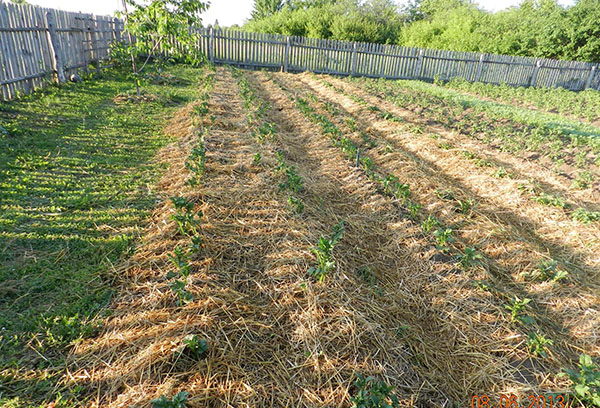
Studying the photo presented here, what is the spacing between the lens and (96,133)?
20.6 ft

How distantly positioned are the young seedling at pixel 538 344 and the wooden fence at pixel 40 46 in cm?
1013

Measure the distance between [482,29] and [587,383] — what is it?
99.8ft

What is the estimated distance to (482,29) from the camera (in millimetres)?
25719

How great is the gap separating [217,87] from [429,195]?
8830 millimetres

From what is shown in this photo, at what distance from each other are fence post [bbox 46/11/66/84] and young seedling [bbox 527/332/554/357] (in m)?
12.0

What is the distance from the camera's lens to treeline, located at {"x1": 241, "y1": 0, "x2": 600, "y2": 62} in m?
22.0

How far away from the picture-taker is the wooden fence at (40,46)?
7639 mm

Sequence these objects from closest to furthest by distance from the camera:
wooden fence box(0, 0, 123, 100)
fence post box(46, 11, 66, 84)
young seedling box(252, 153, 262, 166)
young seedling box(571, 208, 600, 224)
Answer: young seedling box(571, 208, 600, 224) < young seedling box(252, 153, 262, 166) < wooden fence box(0, 0, 123, 100) < fence post box(46, 11, 66, 84)

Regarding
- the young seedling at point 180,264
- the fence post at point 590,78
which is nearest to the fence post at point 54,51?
the young seedling at point 180,264

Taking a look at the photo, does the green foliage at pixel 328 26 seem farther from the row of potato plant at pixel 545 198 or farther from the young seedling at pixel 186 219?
the young seedling at pixel 186 219

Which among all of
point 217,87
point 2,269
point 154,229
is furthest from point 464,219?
point 217,87

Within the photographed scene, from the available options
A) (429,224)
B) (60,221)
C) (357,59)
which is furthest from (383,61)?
(60,221)

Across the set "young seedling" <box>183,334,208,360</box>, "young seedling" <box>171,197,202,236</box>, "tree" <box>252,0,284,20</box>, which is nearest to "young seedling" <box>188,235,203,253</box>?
"young seedling" <box>171,197,202,236</box>
